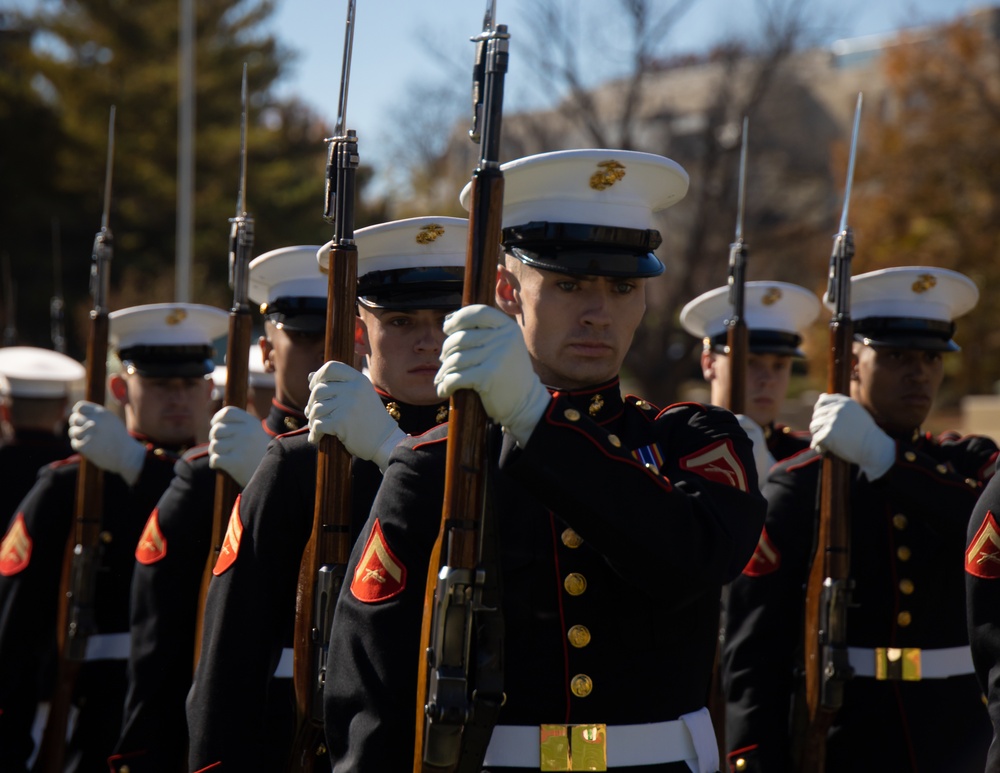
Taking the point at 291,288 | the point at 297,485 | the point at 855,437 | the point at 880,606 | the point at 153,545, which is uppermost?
the point at 291,288

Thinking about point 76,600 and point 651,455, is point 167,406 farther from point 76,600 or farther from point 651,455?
point 651,455

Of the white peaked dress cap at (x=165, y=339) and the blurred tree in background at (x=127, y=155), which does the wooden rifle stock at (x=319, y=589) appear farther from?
the blurred tree in background at (x=127, y=155)

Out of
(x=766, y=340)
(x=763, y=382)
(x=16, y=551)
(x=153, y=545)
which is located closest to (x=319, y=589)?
(x=153, y=545)

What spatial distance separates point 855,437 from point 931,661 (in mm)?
748

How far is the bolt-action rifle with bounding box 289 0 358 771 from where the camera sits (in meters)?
3.54

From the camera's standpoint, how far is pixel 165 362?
6.04 m

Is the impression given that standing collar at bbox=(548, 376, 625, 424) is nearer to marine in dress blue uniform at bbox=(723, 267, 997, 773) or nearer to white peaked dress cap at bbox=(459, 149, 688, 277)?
white peaked dress cap at bbox=(459, 149, 688, 277)

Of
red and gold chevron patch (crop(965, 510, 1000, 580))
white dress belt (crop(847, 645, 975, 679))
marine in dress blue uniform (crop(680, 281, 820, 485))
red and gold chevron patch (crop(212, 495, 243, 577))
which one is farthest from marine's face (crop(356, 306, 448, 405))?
marine in dress blue uniform (crop(680, 281, 820, 485))

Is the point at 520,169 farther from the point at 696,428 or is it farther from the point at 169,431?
the point at 169,431

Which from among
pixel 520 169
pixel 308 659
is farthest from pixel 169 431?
pixel 520 169

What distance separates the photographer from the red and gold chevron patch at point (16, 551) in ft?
19.4

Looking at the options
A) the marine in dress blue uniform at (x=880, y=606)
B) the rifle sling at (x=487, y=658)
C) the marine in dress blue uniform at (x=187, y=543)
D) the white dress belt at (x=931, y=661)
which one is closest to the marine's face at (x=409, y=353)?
the marine in dress blue uniform at (x=187, y=543)

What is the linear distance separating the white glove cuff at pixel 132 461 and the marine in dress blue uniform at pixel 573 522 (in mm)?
3026

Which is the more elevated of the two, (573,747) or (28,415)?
(28,415)
